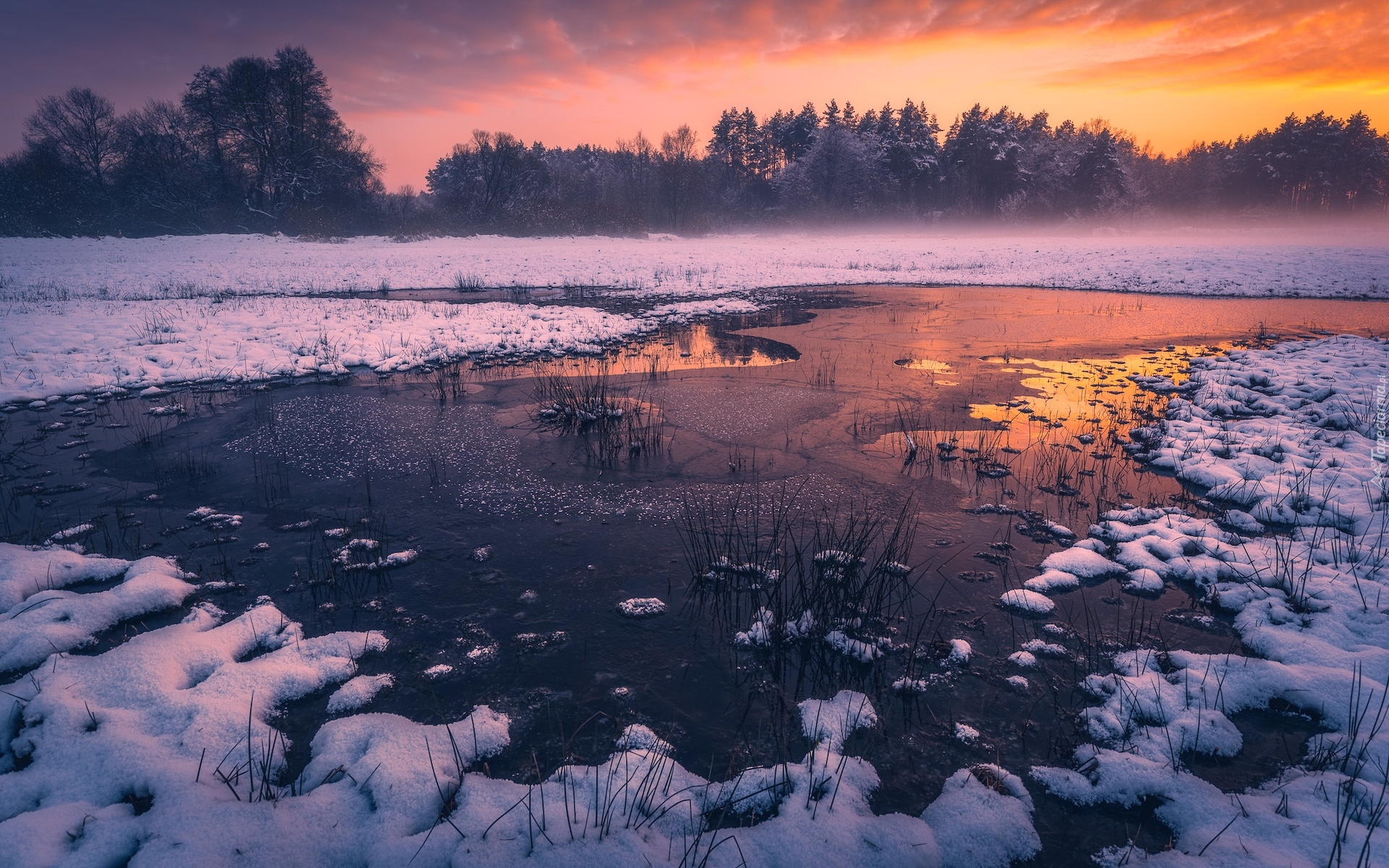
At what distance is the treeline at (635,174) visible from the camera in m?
46.2

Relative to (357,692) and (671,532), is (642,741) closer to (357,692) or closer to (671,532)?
(357,692)

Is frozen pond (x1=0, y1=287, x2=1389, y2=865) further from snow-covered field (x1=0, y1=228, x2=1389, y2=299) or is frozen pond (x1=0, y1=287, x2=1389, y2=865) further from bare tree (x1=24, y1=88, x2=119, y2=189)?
bare tree (x1=24, y1=88, x2=119, y2=189)

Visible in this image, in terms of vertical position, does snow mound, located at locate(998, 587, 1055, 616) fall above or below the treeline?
below

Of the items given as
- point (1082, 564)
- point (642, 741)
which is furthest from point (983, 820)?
point (1082, 564)

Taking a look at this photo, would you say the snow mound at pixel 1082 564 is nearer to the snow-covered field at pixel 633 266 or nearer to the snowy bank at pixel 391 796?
the snowy bank at pixel 391 796

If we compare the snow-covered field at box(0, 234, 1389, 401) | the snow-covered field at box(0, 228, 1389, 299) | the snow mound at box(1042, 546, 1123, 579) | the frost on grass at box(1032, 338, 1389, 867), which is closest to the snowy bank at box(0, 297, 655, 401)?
the snow-covered field at box(0, 234, 1389, 401)

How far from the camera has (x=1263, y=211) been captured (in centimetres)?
7644

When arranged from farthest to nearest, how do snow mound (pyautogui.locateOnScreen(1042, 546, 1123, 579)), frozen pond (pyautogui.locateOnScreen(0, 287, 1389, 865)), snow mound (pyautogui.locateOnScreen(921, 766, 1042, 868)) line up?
snow mound (pyautogui.locateOnScreen(1042, 546, 1123, 579)) < frozen pond (pyautogui.locateOnScreen(0, 287, 1389, 865)) < snow mound (pyautogui.locateOnScreen(921, 766, 1042, 868))

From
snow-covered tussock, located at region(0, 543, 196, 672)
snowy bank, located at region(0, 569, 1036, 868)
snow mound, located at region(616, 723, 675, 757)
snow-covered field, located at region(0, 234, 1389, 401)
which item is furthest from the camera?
snow-covered field, located at region(0, 234, 1389, 401)

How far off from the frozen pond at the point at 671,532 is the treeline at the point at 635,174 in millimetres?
45706

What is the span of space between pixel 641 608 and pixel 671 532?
128 cm

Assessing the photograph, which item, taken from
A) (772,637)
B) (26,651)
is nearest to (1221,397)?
(772,637)

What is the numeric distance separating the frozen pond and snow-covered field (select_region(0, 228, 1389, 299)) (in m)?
15.1

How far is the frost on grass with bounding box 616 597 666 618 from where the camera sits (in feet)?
14.3
